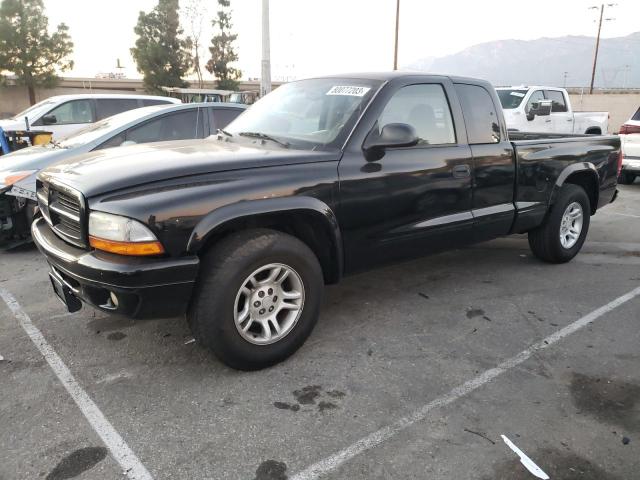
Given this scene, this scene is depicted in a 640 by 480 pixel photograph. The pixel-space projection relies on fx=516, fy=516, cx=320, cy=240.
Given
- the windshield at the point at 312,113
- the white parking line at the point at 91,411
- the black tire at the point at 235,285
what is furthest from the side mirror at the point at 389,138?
the white parking line at the point at 91,411

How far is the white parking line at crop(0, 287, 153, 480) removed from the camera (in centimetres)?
232

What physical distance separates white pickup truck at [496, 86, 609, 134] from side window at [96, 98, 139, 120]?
24.4 ft

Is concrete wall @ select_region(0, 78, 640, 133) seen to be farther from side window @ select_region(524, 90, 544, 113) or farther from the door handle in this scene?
the door handle

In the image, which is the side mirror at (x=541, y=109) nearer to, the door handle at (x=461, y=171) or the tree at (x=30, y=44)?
the door handle at (x=461, y=171)

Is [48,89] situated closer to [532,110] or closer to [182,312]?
[532,110]

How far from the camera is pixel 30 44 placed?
34.5 meters

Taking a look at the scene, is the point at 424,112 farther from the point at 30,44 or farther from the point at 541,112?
the point at 30,44

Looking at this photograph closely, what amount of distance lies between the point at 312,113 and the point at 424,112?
2.84 ft

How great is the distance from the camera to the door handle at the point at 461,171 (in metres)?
3.96

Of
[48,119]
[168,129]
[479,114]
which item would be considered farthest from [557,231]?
[48,119]

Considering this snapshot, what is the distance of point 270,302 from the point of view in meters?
3.13

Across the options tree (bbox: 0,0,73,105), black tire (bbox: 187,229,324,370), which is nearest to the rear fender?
black tire (bbox: 187,229,324,370)

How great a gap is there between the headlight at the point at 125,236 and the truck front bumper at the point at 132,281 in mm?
45

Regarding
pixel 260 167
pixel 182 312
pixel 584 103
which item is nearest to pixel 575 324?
pixel 260 167
